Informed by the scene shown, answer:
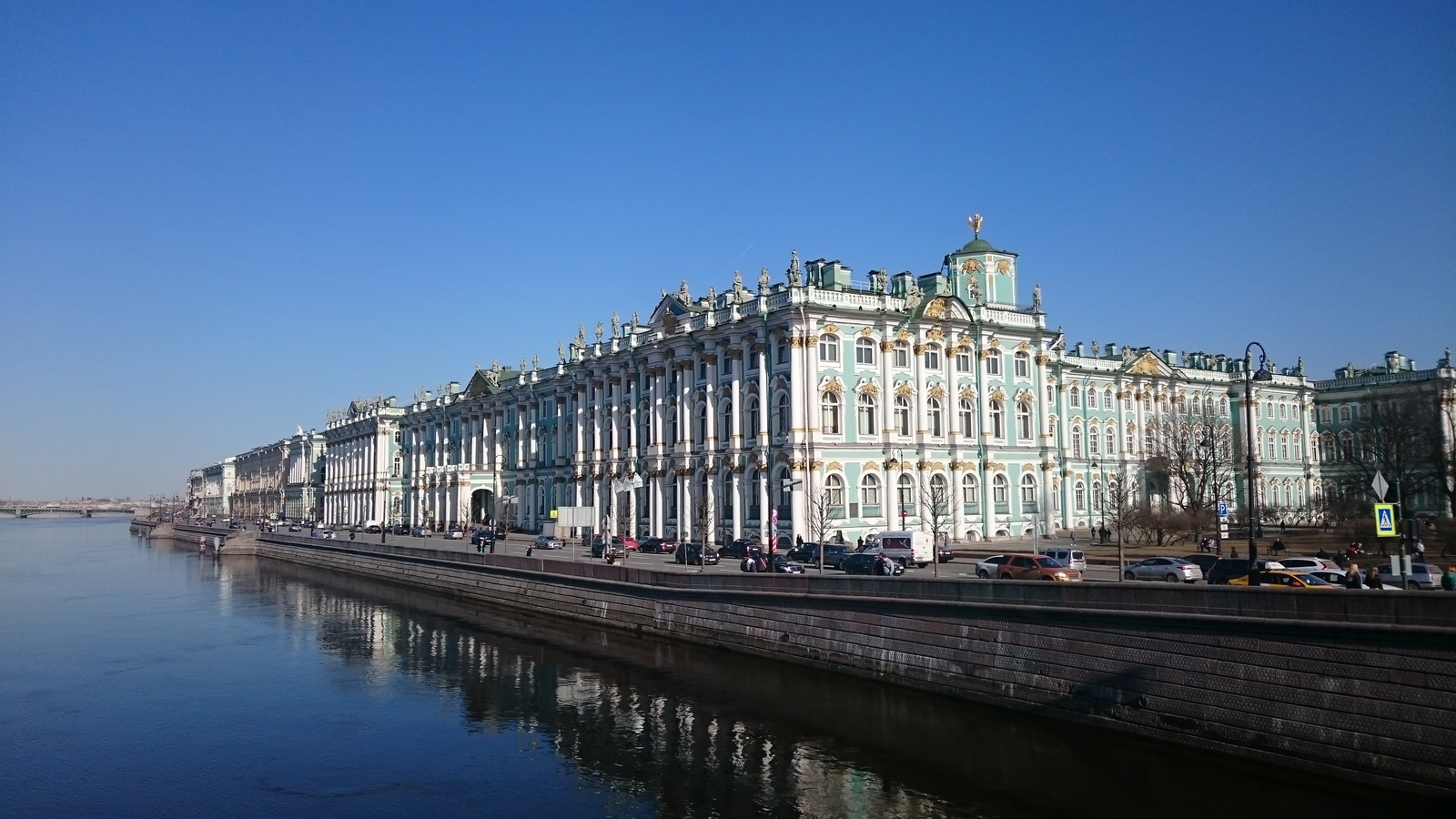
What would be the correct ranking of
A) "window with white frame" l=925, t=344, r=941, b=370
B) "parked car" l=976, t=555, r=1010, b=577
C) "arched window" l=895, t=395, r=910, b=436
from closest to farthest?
"parked car" l=976, t=555, r=1010, b=577, "arched window" l=895, t=395, r=910, b=436, "window with white frame" l=925, t=344, r=941, b=370

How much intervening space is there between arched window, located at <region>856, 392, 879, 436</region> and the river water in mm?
22959

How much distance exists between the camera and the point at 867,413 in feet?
Result: 199

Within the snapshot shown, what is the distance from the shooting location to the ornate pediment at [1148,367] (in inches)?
3248

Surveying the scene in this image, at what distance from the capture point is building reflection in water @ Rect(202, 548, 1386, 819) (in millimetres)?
20141

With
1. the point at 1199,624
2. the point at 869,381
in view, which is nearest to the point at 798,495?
the point at 869,381

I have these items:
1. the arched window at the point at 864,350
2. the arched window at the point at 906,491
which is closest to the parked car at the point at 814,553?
the arched window at the point at 906,491

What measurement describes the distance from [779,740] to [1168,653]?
9247 millimetres

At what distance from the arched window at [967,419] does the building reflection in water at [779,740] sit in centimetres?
3113

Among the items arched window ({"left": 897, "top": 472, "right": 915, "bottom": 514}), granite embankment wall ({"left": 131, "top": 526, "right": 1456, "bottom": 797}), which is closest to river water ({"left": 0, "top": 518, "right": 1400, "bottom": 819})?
granite embankment wall ({"left": 131, "top": 526, "right": 1456, "bottom": 797})

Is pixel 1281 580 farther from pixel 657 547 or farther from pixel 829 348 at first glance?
pixel 657 547

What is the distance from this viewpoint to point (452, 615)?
5209 centimetres

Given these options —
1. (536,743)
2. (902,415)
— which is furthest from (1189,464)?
(536,743)

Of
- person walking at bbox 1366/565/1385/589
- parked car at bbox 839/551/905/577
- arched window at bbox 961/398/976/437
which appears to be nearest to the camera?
person walking at bbox 1366/565/1385/589

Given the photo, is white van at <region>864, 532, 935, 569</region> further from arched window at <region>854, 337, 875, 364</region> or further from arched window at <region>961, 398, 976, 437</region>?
arched window at <region>961, 398, 976, 437</region>
